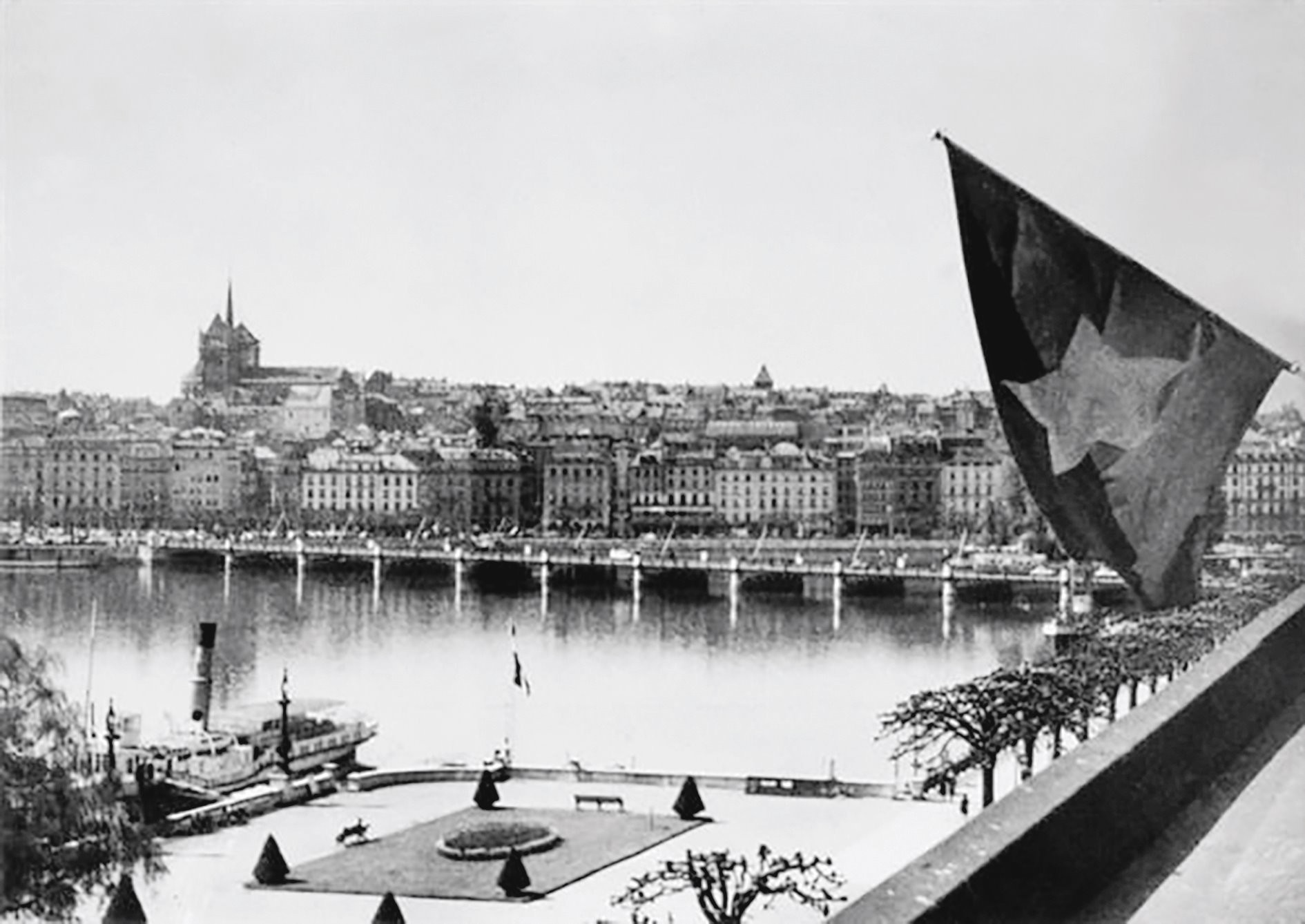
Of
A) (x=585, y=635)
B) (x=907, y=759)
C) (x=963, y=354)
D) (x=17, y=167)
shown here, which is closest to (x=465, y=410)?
(x=585, y=635)

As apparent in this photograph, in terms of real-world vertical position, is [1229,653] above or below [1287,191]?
below

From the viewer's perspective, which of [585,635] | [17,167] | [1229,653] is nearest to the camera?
[1229,653]

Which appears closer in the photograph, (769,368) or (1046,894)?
(1046,894)

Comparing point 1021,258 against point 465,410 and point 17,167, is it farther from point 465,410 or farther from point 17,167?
point 465,410

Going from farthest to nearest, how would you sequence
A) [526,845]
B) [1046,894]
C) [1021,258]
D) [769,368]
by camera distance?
1. [769,368]
2. [526,845]
3. [1021,258]
4. [1046,894]

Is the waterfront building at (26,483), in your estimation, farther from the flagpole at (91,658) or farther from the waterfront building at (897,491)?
the waterfront building at (897,491)

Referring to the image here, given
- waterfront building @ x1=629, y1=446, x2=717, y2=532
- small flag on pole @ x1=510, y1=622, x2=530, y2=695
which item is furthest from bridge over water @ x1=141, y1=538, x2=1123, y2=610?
small flag on pole @ x1=510, y1=622, x2=530, y2=695
